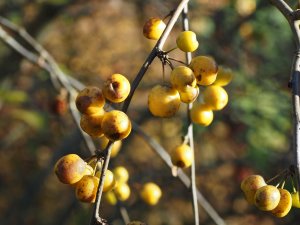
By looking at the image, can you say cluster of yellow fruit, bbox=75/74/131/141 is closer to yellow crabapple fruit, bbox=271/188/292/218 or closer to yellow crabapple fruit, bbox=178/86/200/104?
yellow crabapple fruit, bbox=178/86/200/104

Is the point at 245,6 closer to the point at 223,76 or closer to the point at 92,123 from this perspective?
the point at 223,76

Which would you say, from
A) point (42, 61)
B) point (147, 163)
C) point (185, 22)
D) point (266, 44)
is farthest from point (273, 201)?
point (147, 163)

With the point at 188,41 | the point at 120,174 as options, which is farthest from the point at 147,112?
the point at 188,41

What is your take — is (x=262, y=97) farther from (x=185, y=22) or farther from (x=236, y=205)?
(x=185, y=22)

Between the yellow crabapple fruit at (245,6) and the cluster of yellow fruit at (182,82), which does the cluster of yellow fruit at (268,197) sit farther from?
the yellow crabapple fruit at (245,6)

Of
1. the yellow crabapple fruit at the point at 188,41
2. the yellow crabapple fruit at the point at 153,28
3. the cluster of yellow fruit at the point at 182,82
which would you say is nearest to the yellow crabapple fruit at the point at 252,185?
the cluster of yellow fruit at the point at 182,82

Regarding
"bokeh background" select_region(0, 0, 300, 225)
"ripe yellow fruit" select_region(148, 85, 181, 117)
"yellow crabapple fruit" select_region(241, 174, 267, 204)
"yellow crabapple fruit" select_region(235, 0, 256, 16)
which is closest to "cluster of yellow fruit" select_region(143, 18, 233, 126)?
"ripe yellow fruit" select_region(148, 85, 181, 117)

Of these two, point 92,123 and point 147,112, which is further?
point 147,112
